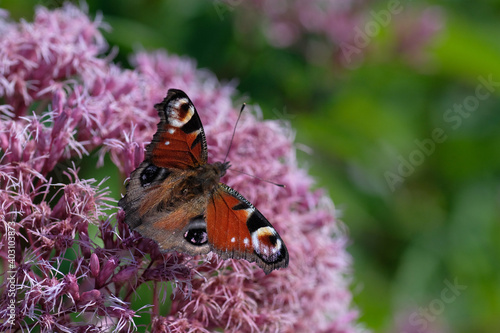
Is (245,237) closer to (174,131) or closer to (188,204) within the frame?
(188,204)

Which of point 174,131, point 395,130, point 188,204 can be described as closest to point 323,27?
point 395,130

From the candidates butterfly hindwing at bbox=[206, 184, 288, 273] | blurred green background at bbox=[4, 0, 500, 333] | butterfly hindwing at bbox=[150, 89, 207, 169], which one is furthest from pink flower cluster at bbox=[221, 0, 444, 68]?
butterfly hindwing at bbox=[206, 184, 288, 273]

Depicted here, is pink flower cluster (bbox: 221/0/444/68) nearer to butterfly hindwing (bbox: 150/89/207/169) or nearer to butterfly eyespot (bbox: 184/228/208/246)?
butterfly hindwing (bbox: 150/89/207/169)

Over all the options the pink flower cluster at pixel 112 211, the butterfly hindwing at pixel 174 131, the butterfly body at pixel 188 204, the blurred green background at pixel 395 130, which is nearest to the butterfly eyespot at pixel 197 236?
the butterfly body at pixel 188 204

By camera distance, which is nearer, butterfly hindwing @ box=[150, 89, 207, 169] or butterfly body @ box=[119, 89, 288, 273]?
butterfly body @ box=[119, 89, 288, 273]

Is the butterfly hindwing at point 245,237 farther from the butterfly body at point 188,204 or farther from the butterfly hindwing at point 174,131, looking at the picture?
the butterfly hindwing at point 174,131
